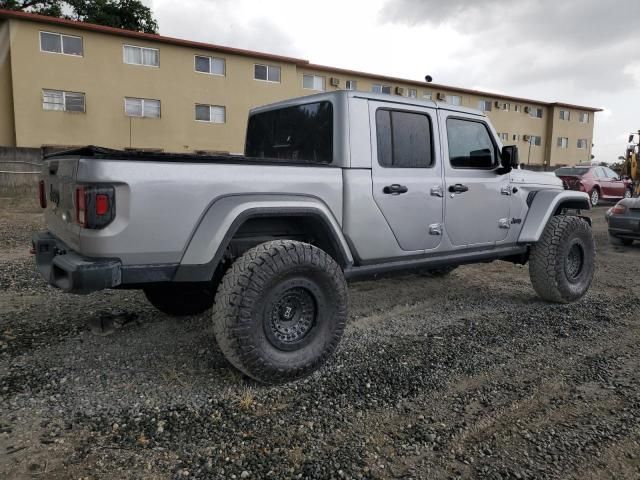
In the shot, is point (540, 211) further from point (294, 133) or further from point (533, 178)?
point (294, 133)

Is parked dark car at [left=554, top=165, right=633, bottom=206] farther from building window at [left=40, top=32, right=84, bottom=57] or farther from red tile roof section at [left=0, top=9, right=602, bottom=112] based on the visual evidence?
building window at [left=40, top=32, right=84, bottom=57]

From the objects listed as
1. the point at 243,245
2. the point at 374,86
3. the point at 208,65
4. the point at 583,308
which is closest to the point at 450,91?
the point at 374,86

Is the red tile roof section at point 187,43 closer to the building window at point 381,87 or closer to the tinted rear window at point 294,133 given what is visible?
the building window at point 381,87

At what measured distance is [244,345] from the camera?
2938mm

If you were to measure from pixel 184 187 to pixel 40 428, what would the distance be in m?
1.55

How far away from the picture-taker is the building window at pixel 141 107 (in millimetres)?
21270

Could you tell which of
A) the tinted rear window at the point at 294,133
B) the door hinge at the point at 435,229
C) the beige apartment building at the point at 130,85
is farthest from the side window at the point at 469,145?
the beige apartment building at the point at 130,85

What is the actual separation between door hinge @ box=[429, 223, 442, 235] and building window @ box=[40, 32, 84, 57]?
69.4 feet

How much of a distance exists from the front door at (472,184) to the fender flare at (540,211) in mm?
338

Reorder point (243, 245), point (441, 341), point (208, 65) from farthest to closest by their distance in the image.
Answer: point (208, 65), point (441, 341), point (243, 245)

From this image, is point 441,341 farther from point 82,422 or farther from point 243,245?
point 82,422

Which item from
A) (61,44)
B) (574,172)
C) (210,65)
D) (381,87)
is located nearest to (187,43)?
(210,65)

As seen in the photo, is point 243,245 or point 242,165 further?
point 243,245

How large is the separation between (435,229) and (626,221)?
667 cm
